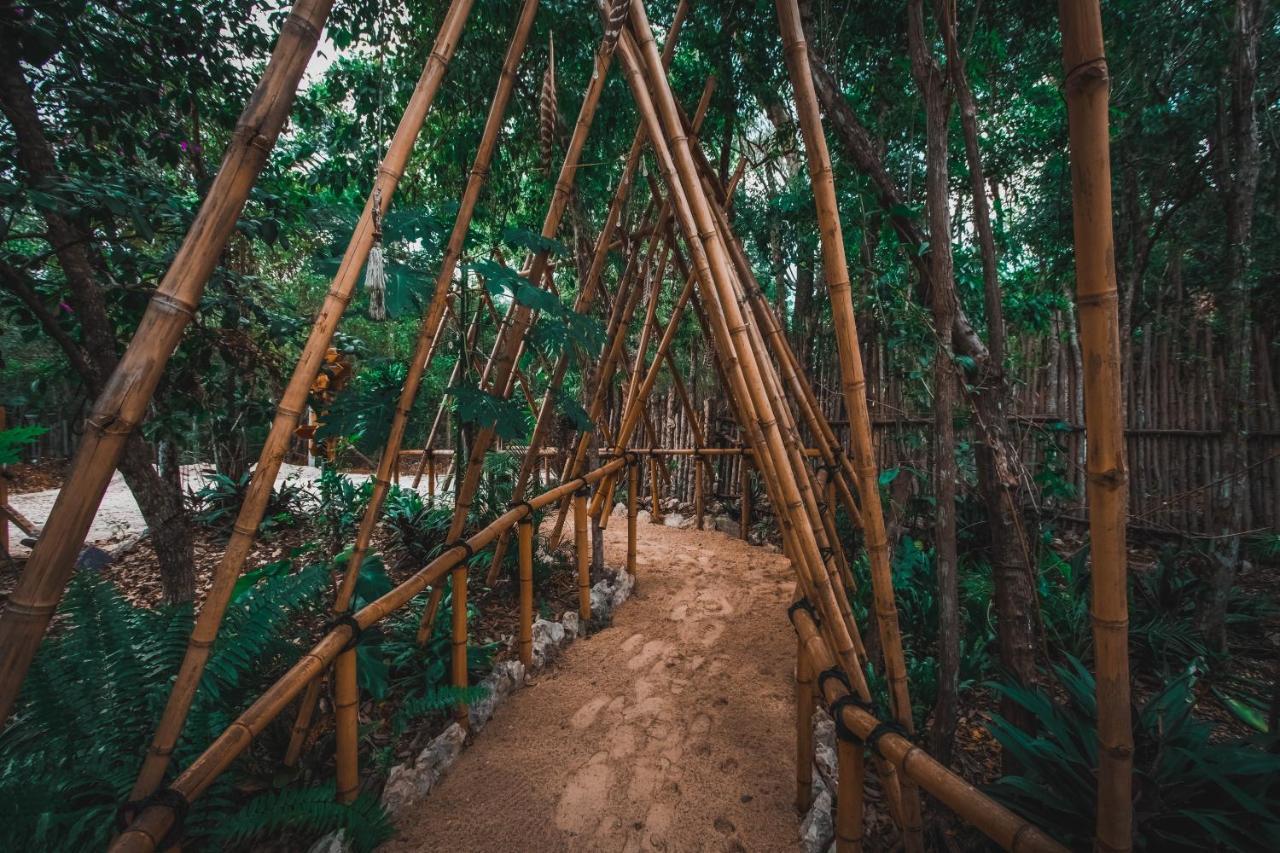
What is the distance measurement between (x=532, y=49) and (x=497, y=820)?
417cm

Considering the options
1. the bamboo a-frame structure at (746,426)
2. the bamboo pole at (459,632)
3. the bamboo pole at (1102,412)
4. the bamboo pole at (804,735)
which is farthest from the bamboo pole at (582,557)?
the bamboo pole at (1102,412)

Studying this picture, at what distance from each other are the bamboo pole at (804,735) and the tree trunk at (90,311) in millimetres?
2764

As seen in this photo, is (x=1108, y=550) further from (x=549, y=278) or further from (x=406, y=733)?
(x=549, y=278)

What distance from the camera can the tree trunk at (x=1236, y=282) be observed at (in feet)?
8.41

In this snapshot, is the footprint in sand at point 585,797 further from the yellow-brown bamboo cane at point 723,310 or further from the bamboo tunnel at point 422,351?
the yellow-brown bamboo cane at point 723,310

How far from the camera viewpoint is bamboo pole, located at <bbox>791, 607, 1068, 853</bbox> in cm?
76

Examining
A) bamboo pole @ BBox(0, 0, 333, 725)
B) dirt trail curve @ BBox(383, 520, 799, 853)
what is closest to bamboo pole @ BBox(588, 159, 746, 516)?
dirt trail curve @ BBox(383, 520, 799, 853)

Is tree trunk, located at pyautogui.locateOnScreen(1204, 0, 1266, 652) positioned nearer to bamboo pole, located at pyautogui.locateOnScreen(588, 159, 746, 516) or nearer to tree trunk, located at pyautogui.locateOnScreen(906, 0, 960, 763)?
tree trunk, located at pyautogui.locateOnScreen(906, 0, 960, 763)

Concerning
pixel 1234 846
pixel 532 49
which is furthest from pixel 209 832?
pixel 532 49

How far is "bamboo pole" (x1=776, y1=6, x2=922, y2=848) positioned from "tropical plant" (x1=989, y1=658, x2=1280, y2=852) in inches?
15.3

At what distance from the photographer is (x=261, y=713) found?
1196 millimetres

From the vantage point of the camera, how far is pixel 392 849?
5.05 ft

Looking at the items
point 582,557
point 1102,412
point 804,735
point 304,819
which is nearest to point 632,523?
point 582,557

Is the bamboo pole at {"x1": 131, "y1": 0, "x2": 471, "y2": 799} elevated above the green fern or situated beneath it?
elevated above
